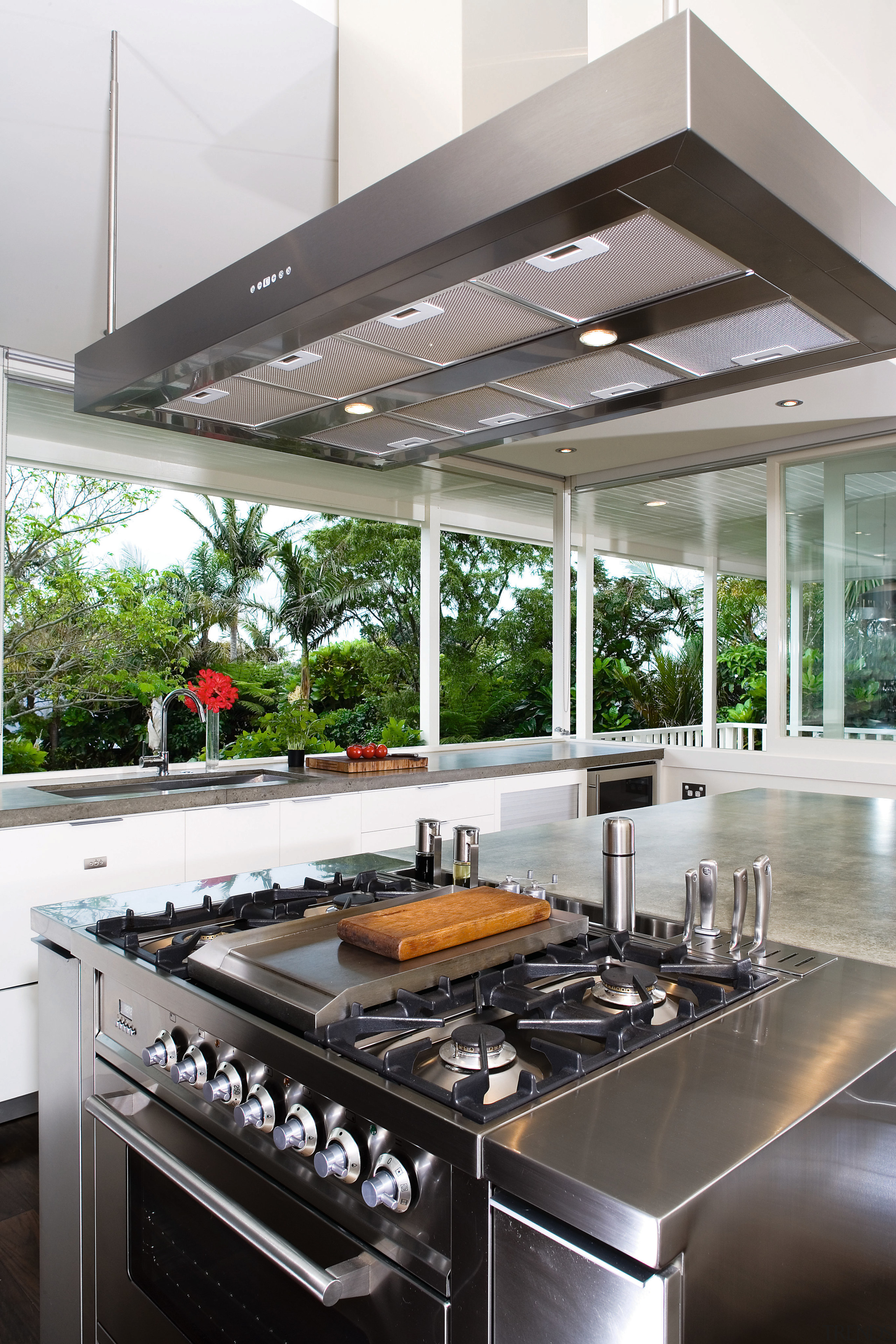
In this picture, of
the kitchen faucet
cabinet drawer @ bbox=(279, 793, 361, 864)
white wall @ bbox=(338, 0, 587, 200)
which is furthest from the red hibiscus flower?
white wall @ bbox=(338, 0, 587, 200)

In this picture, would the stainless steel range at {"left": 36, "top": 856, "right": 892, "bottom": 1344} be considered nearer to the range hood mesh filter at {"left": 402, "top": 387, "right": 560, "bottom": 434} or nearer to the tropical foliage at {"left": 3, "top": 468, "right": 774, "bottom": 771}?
the range hood mesh filter at {"left": 402, "top": 387, "right": 560, "bottom": 434}

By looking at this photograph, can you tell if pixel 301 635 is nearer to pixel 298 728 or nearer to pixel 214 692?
pixel 298 728

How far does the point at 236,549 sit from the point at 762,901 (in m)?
8.58

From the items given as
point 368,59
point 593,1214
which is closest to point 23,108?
point 368,59

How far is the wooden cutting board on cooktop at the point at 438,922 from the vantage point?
115 centimetres

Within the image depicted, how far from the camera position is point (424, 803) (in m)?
3.65

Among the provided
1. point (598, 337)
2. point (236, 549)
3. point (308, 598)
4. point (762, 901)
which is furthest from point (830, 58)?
point (308, 598)

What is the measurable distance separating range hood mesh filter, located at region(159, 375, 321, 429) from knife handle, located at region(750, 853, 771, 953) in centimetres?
110

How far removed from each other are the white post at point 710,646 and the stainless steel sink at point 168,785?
19.4ft

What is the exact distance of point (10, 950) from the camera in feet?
8.47

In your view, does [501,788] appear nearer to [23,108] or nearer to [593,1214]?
[23,108]

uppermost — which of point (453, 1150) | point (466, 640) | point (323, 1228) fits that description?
point (466, 640)

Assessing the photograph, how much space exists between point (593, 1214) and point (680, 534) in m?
7.23

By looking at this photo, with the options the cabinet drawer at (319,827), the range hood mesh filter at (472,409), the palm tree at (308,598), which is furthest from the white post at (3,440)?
the palm tree at (308,598)
